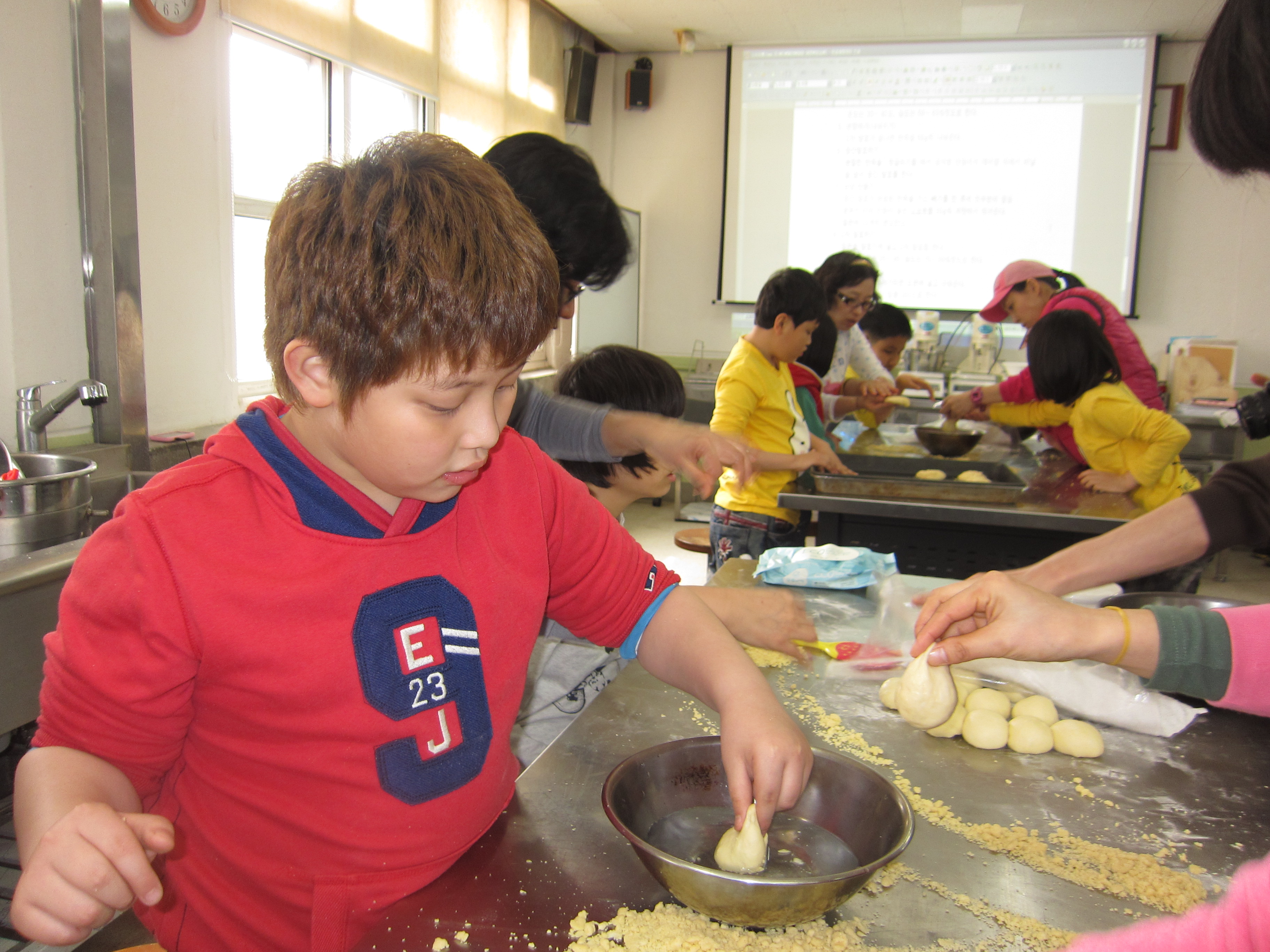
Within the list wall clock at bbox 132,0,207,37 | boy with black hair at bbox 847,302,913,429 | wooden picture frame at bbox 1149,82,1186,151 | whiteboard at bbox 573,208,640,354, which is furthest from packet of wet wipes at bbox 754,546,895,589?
wooden picture frame at bbox 1149,82,1186,151

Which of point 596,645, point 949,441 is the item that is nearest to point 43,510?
point 596,645

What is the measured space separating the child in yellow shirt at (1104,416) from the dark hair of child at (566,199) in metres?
1.89

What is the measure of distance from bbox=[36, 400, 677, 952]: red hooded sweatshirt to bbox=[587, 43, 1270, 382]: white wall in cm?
584

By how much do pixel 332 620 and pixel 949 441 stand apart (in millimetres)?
2616

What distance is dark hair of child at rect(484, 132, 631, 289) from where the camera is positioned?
1.33m

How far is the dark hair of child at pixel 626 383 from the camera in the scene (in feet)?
6.07

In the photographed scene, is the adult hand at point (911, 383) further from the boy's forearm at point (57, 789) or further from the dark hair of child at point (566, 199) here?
the boy's forearm at point (57, 789)

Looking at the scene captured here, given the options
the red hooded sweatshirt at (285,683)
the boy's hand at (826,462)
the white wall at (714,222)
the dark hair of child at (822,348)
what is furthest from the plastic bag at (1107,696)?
the white wall at (714,222)

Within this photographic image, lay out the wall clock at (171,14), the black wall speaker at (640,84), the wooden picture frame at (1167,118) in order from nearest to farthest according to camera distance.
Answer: the wall clock at (171,14) → the wooden picture frame at (1167,118) → the black wall speaker at (640,84)

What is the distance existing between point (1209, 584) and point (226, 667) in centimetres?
531

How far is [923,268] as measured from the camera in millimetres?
6020

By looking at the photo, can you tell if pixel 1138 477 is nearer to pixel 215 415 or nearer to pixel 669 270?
pixel 215 415

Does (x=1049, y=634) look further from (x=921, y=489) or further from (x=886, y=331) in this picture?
(x=886, y=331)

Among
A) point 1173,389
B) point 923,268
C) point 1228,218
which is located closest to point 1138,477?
point 1173,389
